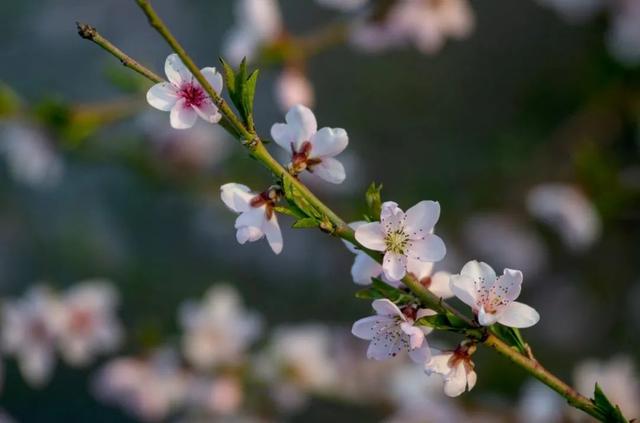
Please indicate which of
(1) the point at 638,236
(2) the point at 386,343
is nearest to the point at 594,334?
(1) the point at 638,236

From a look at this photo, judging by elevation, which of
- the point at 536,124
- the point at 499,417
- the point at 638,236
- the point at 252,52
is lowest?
the point at 499,417

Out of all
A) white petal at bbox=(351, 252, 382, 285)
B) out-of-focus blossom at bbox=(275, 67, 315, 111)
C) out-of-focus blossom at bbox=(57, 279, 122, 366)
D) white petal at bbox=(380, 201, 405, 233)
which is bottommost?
white petal at bbox=(351, 252, 382, 285)

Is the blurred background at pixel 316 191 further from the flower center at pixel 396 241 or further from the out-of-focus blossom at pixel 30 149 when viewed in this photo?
the flower center at pixel 396 241

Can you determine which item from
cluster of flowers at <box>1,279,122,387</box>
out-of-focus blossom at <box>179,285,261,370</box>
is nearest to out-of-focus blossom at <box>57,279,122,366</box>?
cluster of flowers at <box>1,279,122,387</box>

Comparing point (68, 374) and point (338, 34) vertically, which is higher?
point (338, 34)

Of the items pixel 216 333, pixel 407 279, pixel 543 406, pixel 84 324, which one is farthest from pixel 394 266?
pixel 84 324

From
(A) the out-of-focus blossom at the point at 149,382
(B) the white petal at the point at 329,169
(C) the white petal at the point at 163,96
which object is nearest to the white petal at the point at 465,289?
(B) the white petal at the point at 329,169

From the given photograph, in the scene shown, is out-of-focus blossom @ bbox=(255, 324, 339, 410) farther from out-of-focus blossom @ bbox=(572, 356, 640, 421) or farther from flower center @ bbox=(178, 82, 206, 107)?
flower center @ bbox=(178, 82, 206, 107)

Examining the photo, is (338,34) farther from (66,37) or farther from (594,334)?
(66,37)
